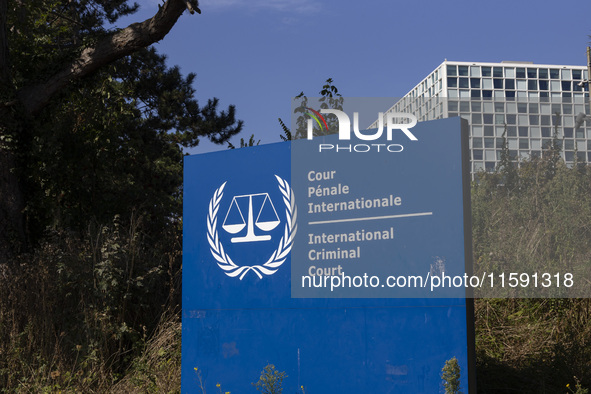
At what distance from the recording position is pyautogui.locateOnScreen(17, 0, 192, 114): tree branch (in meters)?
11.7

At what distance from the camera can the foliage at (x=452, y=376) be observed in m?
5.06

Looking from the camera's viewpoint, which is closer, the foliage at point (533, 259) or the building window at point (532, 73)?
the foliage at point (533, 259)

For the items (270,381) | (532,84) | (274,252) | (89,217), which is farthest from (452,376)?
(532,84)

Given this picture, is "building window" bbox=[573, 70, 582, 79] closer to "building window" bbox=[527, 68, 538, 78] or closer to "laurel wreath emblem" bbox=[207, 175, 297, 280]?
"building window" bbox=[527, 68, 538, 78]

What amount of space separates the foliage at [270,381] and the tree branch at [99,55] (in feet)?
23.3

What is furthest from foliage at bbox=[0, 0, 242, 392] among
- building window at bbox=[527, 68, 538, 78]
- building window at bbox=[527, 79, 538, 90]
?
building window at bbox=[527, 68, 538, 78]

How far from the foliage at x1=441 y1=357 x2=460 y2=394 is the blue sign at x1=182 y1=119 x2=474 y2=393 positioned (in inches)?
6.2

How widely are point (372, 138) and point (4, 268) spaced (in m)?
6.97

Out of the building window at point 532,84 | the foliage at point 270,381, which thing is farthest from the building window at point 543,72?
the foliage at point 270,381

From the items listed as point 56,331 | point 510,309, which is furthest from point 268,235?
point 56,331

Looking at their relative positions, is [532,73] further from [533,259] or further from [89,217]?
[533,259]

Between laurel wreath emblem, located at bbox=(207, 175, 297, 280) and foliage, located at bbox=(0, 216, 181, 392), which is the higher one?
laurel wreath emblem, located at bbox=(207, 175, 297, 280)

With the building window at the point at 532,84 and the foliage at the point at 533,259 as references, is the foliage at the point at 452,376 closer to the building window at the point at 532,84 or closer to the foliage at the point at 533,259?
the foliage at the point at 533,259

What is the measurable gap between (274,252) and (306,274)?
1.32 feet
